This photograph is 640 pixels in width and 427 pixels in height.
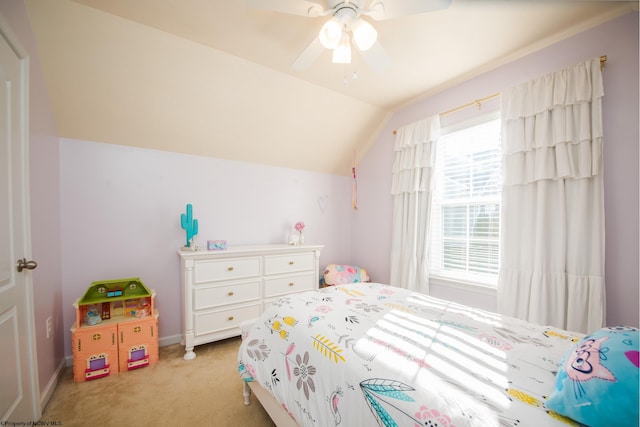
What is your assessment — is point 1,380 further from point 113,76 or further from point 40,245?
point 113,76

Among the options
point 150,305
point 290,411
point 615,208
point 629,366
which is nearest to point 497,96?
point 615,208

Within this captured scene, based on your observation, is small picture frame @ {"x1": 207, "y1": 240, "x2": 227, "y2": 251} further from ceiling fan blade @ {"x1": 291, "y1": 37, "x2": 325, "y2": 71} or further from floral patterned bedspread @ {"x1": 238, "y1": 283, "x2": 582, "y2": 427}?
ceiling fan blade @ {"x1": 291, "y1": 37, "x2": 325, "y2": 71}

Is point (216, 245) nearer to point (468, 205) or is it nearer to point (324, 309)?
point (324, 309)

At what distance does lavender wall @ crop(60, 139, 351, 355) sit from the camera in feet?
7.23

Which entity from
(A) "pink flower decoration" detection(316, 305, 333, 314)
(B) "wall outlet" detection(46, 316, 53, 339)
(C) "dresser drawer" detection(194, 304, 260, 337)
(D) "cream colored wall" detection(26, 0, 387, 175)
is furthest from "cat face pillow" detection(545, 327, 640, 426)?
(B) "wall outlet" detection(46, 316, 53, 339)

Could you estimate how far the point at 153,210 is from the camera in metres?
2.51

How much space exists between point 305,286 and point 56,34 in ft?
9.82

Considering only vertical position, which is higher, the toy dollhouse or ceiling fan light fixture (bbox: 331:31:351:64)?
ceiling fan light fixture (bbox: 331:31:351:64)

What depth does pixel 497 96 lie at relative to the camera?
2.30 m

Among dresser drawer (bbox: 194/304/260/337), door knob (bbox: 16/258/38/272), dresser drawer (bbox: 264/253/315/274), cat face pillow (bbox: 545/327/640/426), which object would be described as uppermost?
door knob (bbox: 16/258/38/272)

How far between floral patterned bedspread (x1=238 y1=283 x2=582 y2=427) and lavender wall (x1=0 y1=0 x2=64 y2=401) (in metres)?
1.44

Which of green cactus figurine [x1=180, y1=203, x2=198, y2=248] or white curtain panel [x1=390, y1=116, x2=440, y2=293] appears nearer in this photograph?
green cactus figurine [x1=180, y1=203, x2=198, y2=248]

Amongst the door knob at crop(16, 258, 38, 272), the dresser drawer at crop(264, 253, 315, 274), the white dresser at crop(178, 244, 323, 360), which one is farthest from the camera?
the dresser drawer at crop(264, 253, 315, 274)

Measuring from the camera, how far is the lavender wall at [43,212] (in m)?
1.63
